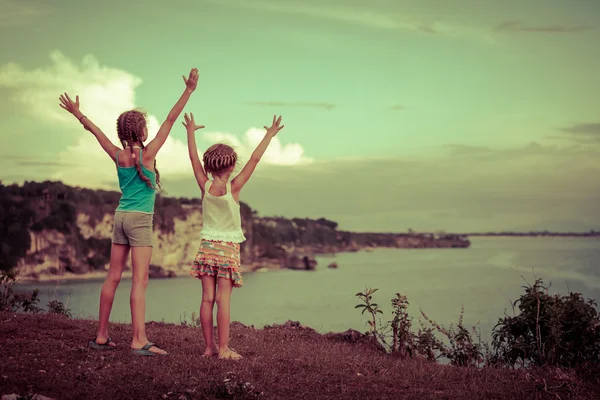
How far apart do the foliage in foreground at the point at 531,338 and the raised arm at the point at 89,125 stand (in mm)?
4455

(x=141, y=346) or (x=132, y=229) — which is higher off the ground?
(x=132, y=229)

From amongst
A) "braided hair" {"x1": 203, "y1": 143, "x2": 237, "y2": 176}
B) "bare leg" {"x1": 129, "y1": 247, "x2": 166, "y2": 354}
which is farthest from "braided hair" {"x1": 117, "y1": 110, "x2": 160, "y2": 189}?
"bare leg" {"x1": 129, "y1": 247, "x2": 166, "y2": 354}

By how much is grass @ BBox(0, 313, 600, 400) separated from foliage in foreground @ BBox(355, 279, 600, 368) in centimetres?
83

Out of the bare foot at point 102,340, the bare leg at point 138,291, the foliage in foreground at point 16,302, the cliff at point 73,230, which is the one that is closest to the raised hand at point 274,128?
the bare leg at point 138,291

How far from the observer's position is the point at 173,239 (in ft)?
343

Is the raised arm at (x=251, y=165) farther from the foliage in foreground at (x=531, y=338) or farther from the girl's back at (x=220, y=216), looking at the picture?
the foliage in foreground at (x=531, y=338)

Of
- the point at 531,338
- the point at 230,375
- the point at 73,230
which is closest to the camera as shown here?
the point at 230,375

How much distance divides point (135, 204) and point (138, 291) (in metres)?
0.92

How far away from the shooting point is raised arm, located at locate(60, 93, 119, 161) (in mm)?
6855

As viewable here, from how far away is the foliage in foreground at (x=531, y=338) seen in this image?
841 centimetres

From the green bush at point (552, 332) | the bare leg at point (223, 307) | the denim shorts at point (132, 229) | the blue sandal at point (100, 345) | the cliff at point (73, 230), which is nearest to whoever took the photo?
the denim shorts at point (132, 229)

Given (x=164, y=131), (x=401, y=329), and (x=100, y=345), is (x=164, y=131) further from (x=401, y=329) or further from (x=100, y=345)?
(x=401, y=329)

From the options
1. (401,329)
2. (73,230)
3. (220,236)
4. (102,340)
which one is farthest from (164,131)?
(73,230)

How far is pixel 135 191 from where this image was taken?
667 cm
